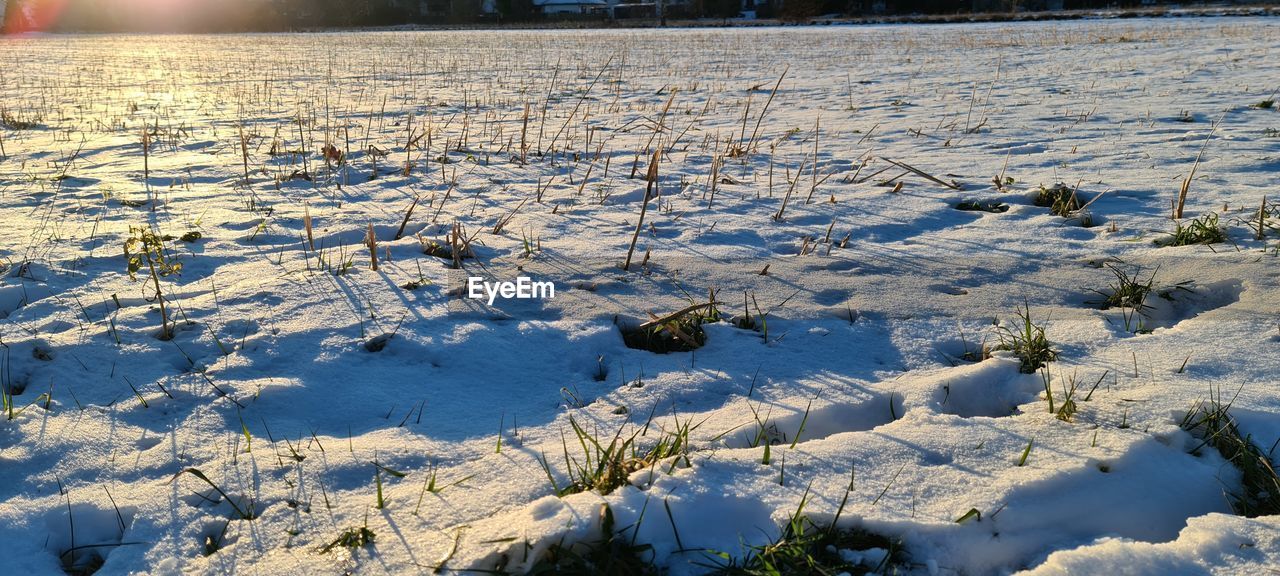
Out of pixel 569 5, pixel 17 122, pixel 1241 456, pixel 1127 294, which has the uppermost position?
pixel 569 5

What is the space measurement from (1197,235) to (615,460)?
10.4 feet

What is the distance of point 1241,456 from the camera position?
1.88 metres

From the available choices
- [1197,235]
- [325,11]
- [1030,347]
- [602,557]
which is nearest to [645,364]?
[602,557]

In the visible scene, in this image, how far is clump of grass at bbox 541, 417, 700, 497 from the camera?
1.85 meters

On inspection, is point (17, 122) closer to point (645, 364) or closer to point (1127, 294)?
point (645, 364)

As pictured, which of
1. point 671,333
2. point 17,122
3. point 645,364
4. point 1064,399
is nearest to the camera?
point 1064,399

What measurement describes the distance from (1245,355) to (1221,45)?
14.7 meters

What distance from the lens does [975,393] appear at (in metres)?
2.33

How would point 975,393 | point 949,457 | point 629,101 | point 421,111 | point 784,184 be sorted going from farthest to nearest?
point 629,101, point 421,111, point 784,184, point 975,393, point 949,457

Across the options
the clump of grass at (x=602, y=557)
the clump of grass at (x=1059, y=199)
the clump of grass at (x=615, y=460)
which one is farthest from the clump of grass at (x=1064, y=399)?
the clump of grass at (x=1059, y=199)

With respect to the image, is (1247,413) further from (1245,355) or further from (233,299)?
(233,299)

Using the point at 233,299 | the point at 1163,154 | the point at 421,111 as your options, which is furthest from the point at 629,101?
the point at 233,299

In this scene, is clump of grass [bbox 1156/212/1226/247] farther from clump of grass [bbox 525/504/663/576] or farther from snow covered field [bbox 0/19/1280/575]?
clump of grass [bbox 525/504/663/576]

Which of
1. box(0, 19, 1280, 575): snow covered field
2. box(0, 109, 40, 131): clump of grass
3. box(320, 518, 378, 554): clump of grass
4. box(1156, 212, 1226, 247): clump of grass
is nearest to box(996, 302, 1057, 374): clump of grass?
box(0, 19, 1280, 575): snow covered field
